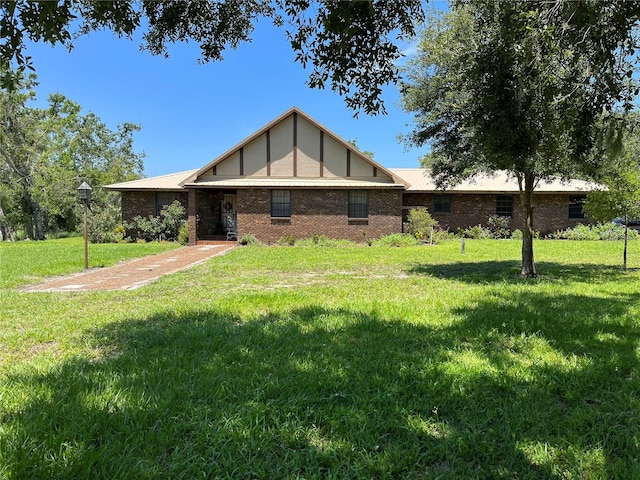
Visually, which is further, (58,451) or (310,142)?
(310,142)

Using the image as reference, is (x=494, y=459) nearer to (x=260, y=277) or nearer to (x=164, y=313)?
(x=164, y=313)

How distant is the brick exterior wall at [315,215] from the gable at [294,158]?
0.95 metres

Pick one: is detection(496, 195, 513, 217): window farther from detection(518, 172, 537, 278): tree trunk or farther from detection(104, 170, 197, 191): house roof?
detection(104, 170, 197, 191): house roof

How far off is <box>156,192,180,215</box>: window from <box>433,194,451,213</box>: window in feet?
48.7

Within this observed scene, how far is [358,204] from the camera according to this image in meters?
20.0

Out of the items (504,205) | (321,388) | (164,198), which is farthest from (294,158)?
(321,388)

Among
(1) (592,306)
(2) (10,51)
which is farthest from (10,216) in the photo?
(1) (592,306)

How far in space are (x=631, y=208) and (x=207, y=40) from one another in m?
10.3

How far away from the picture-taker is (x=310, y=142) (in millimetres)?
19859

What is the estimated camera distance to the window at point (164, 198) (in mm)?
21953

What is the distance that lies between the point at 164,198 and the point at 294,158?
7908 millimetres

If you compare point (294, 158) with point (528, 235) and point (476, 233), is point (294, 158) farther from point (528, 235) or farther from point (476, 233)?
point (528, 235)

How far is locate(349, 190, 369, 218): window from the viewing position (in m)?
19.9

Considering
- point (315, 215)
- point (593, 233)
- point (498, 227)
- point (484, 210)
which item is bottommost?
point (593, 233)
